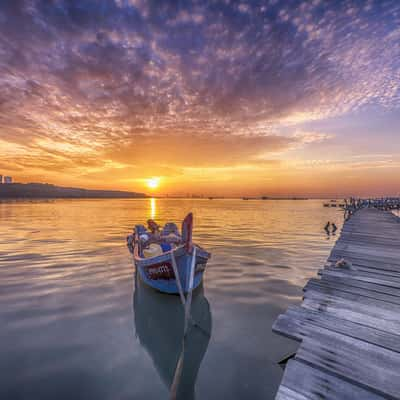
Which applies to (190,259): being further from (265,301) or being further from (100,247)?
(100,247)

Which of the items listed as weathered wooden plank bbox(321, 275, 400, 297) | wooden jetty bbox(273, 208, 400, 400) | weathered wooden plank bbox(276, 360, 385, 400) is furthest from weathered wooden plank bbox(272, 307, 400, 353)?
weathered wooden plank bbox(321, 275, 400, 297)

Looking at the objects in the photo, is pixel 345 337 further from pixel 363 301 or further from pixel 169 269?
pixel 169 269

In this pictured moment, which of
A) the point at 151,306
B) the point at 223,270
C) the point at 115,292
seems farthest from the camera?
the point at 223,270

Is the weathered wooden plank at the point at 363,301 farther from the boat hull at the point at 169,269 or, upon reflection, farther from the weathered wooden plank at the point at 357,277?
the boat hull at the point at 169,269

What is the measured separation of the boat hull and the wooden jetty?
3.98 meters

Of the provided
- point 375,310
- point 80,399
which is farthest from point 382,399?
point 80,399

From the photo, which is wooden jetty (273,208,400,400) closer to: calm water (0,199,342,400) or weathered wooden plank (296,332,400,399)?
weathered wooden plank (296,332,400,399)

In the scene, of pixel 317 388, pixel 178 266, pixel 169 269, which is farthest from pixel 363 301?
pixel 169 269

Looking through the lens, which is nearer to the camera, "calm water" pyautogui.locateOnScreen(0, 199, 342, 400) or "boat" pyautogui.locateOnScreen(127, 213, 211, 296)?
"calm water" pyautogui.locateOnScreen(0, 199, 342, 400)

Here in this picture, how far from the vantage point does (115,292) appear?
955 cm

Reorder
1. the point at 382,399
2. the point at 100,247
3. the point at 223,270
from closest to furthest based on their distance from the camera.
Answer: the point at 382,399 → the point at 223,270 → the point at 100,247

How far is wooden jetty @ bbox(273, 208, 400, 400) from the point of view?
271 cm

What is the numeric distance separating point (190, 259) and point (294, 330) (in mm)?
4453

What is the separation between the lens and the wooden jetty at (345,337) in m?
2.71
